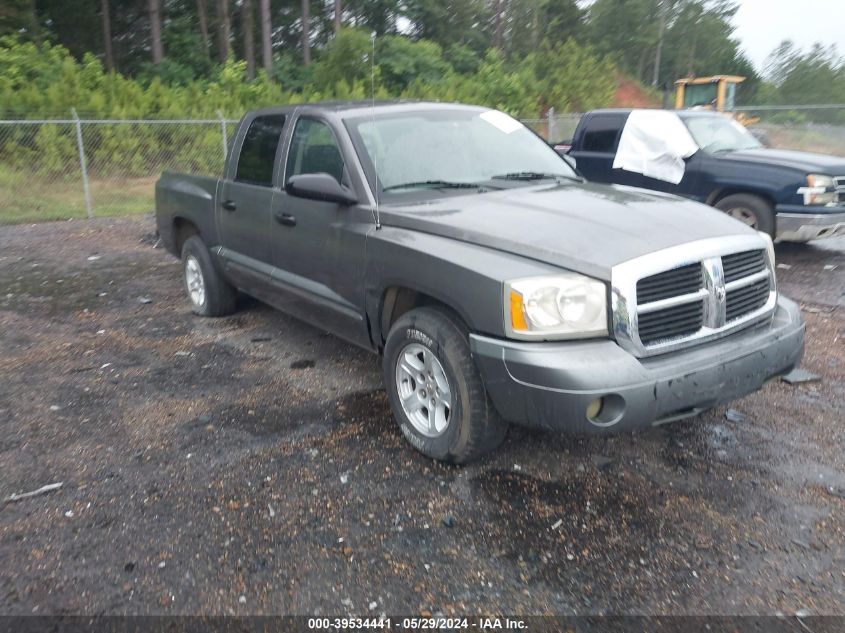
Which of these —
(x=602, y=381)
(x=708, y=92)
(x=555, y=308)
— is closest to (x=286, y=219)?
(x=555, y=308)

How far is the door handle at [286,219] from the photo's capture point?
470 centimetres

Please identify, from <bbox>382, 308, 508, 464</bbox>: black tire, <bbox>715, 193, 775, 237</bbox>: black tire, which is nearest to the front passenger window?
<bbox>382, 308, 508, 464</bbox>: black tire

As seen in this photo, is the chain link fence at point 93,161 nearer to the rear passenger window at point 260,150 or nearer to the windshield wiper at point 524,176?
the rear passenger window at point 260,150

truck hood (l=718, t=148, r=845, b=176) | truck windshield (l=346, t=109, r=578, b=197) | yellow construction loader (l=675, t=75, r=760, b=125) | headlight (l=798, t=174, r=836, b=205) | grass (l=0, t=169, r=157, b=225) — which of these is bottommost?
grass (l=0, t=169, r=157, b=225)

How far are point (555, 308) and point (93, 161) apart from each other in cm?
1390

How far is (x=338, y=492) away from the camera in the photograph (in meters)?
3.45

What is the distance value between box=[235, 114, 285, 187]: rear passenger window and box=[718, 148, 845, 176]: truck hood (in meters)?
5.84

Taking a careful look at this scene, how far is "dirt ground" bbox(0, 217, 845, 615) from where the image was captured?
273cm

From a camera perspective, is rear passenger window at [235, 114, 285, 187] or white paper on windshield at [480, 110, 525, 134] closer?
white paper on windshield at [480, 110, 525, 134]

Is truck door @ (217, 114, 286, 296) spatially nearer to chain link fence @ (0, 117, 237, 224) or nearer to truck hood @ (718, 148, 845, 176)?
truck hood @ (718, 148, 845, 176)

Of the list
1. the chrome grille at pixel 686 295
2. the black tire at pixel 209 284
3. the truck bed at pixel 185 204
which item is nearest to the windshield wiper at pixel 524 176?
the chrome grille at pixel 686 295

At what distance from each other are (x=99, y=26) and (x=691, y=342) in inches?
1379

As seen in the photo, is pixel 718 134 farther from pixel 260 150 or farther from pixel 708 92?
pixel 708 92

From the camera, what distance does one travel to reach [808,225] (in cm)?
788
